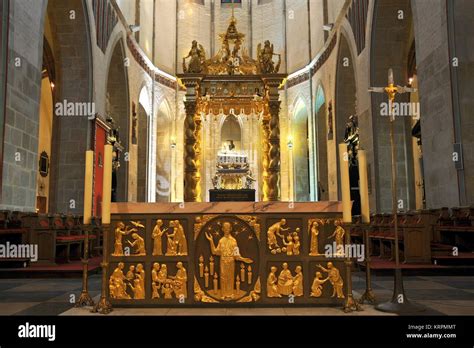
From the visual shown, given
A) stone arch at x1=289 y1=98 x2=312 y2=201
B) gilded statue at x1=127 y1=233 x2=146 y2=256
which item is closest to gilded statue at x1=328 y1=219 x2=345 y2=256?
gilded statue at x1=127 y1=233 x2=146 y2=256

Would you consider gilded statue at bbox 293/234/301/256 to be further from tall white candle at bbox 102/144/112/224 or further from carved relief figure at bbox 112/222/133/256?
tall white candle at bbox 102/144/112/224

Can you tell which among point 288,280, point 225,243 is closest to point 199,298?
point 225,243

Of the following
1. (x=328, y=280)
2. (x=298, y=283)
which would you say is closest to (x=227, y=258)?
(x=298, y=283)

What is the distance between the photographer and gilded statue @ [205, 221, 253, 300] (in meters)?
3.53

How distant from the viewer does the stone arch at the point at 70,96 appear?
1233cm

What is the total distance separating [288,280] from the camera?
355 cm

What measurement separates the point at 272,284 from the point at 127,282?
4.06 ft

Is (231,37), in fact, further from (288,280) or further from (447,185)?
(288,280)

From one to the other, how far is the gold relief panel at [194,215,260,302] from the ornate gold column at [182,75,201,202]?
257 inches

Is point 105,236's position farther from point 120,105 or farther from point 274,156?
point 120,105

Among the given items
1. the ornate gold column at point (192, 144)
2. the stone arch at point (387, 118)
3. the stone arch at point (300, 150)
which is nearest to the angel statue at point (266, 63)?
the ornate gold column at point (192, 144)

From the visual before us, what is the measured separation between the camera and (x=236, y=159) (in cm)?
1881

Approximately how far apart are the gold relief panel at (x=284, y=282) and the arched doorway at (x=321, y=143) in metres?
15.6
